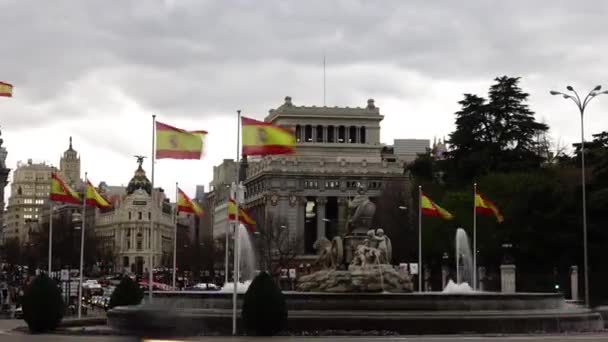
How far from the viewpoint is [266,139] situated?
4000 cm

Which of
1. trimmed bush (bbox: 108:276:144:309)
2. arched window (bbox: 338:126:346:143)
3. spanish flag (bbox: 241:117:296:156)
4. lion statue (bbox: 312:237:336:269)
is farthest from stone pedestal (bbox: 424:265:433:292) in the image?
arched window (bbox: 338:126:346:143)

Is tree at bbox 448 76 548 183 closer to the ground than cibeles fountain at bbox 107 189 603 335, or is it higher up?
higher up

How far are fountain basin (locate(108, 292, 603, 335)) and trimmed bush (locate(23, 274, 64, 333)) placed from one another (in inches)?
92.2

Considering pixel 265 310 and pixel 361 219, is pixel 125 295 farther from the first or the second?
pixel 265 310

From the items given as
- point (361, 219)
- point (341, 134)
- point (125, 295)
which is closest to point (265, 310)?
point (361, 219)

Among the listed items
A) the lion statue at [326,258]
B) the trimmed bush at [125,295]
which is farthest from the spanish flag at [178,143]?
the trimmed bush at [125,295]

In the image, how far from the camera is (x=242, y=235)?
98.0m

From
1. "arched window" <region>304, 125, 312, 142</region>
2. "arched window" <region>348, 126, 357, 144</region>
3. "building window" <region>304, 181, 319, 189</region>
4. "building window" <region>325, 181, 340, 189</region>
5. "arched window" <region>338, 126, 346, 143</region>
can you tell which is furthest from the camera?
"arched window" <region>348, 126, 357, 144</region>

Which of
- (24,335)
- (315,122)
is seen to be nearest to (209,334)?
(24,335)

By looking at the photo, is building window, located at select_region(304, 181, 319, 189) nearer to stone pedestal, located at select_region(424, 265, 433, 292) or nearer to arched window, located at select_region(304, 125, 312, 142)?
arched window, located at select_region(304, 125, 312, 142)

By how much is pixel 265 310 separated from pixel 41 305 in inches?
360

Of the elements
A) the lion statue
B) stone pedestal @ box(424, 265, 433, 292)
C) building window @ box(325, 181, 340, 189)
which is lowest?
stone pedestal @ box(424, 265, 433, 292)

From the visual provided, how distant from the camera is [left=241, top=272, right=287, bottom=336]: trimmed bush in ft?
118

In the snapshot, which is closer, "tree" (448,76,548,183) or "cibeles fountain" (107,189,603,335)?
"cibeles fountain" (107,189,603,335)
